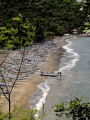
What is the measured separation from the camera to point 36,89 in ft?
108

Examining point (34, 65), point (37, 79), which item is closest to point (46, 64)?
point (34, 65)

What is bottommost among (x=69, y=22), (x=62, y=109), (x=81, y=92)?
(x=69, y=22)

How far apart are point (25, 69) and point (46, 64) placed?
23.1 ft

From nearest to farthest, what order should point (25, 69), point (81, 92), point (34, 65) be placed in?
point (81, 92) → point (25, 69) → point (34, 65)

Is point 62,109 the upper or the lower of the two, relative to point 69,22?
upper

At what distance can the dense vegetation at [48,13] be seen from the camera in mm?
95250

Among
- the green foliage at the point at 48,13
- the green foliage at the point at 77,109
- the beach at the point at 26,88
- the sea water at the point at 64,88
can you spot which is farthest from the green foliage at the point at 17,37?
the green foliage at the point at 48,13

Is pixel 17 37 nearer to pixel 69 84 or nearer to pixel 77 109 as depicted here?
pixel 77 109

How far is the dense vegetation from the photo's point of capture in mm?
95250

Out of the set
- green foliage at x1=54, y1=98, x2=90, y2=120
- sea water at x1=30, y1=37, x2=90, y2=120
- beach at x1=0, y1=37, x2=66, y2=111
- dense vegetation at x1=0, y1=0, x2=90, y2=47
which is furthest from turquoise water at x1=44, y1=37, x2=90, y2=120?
dense vegetation at x1=0, y1=0, x2=90, y2=47

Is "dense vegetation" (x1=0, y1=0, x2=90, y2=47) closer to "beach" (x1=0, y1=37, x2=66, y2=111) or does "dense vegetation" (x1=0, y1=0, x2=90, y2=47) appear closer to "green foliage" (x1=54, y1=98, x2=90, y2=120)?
"beach" (x1=0, y1=37, x2=66, y2=111)

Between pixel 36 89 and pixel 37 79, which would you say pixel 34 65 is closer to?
pixel 37 79

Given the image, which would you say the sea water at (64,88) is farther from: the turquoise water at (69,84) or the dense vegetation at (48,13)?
the dense vegetation at (48,13)

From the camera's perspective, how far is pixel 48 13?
106438 mm
